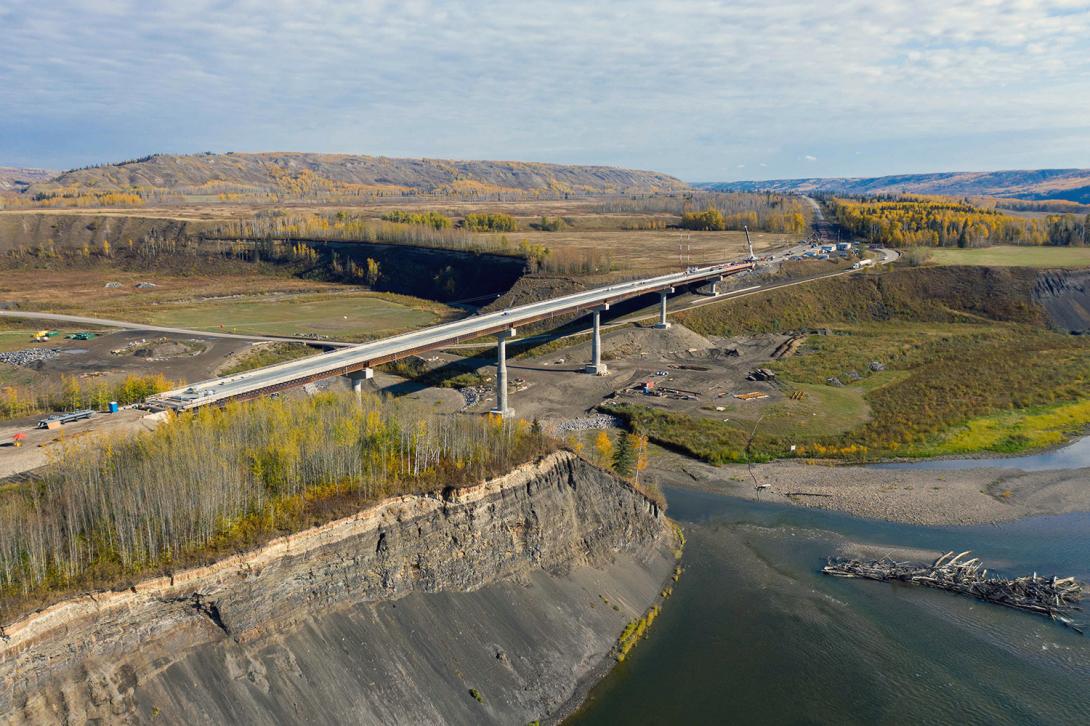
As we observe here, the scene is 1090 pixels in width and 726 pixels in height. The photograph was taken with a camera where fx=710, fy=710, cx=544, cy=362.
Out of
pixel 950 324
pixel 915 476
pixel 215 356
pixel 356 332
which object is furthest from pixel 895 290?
pixel 215 356

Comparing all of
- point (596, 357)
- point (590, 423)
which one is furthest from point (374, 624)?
point (596, 357)

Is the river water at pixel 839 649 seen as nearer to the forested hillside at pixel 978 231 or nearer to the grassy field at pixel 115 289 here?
the grassy field at pixel 115 289

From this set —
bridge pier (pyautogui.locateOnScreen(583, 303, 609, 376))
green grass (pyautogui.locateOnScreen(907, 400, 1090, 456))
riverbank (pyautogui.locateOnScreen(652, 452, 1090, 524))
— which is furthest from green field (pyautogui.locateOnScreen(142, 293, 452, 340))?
green grass (pyautogui.locateOnScreen(907, 400, 1090, 456))

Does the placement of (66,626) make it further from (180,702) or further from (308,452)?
(308,452)

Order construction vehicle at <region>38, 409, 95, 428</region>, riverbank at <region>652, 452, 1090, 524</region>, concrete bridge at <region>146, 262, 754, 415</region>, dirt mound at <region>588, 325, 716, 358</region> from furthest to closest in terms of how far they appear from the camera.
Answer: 1. dirt mound at <region>588, 325, 716, 358</region>
2. riverbank at <region>652, 452, 1090, 524</region>
3. concrete bridge at <region>146, 262, 754, 415</region>
4. construction vehicle at <region>38, 409, 95, 428</region>

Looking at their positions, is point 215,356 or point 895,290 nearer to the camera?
point 215,356

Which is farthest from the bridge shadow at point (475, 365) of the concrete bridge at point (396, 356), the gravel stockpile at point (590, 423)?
the gravel stockpile at point (590, 423)

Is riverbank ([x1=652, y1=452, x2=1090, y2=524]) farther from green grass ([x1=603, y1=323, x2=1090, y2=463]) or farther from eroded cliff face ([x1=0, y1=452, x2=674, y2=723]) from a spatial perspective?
eroded cliff face ([x1=0, y1=452, x2=674, y2=723])
